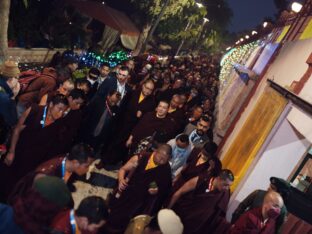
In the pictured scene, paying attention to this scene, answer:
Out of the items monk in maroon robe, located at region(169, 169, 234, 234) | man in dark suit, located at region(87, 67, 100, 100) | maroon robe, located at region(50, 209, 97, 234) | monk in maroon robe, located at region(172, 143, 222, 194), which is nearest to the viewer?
maroon robe, located at region(50, 209, 97, 234)

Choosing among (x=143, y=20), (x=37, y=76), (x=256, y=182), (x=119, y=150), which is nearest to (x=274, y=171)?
(x=256, y=182)

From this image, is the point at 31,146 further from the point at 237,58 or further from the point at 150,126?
the point at 237,58

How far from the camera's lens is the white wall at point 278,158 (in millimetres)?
6938

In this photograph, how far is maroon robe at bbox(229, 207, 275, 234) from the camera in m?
4.89

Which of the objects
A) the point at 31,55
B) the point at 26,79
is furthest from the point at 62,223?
the point at 31,55

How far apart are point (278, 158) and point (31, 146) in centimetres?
462


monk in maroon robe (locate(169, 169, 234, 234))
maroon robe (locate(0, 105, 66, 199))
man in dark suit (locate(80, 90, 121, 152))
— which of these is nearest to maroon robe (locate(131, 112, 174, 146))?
man in dark suit (locate(80, 90, 121, 152))

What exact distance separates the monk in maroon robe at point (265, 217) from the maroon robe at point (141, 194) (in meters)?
1.18

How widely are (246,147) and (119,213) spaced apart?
3.72 m

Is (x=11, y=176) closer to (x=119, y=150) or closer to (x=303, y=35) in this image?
(x=119, y=150)

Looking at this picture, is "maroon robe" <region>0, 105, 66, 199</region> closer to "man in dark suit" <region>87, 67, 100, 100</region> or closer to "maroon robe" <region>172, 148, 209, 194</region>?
"maroon robe" <region>172, 148, 209, 194</region>

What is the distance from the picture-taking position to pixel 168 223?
3340 mm

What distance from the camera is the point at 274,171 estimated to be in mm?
7156

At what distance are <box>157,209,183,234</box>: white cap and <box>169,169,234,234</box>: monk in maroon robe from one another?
1.85 m
